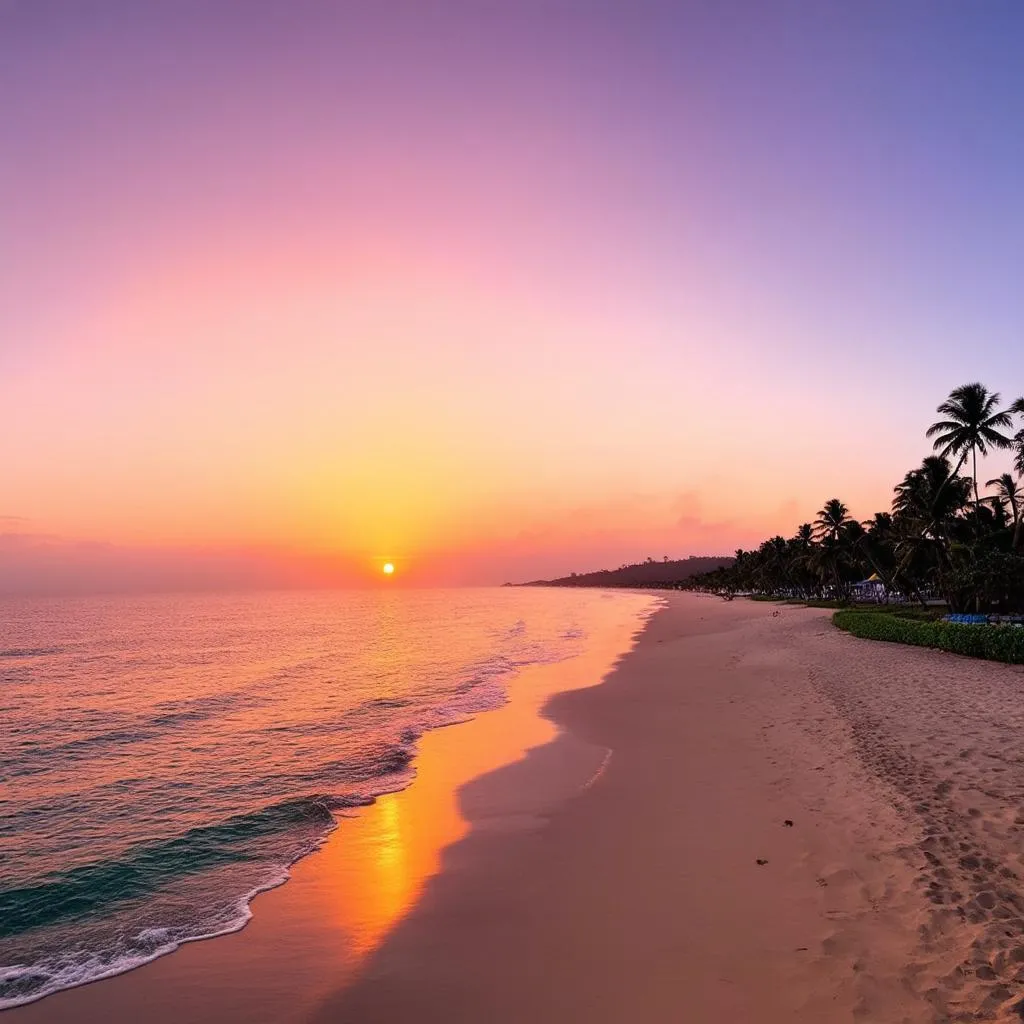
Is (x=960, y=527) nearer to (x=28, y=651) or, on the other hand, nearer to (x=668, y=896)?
(x=668, y=896)

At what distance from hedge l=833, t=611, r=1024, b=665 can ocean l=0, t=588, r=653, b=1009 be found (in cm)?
2412

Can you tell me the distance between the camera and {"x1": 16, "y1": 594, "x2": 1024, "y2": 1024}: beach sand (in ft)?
26.6

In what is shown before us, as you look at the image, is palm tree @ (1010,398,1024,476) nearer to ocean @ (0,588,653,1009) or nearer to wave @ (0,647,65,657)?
ocean @ (0,588,653,1009)

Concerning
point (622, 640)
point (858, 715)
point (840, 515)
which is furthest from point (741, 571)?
point (858, 715)

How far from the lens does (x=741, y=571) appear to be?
172 meters

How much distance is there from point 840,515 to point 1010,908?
303ft

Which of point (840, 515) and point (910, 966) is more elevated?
point (840, 515)

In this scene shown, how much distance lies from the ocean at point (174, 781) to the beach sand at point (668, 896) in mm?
1276

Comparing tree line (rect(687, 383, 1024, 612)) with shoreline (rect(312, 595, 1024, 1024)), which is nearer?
shoreline (rect(312, 595, 1024, 1024))

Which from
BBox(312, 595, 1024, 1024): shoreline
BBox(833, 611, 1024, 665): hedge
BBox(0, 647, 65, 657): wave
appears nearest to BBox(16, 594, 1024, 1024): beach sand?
BBox(312, 595, 1024, 1024): shoreline

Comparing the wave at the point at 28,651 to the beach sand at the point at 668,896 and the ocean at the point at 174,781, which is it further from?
the beach sand at the point at 668,896

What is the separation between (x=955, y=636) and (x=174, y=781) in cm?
3697

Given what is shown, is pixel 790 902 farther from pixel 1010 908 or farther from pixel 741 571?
pixel 741 571

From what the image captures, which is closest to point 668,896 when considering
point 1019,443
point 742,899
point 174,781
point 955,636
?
point 742,899
